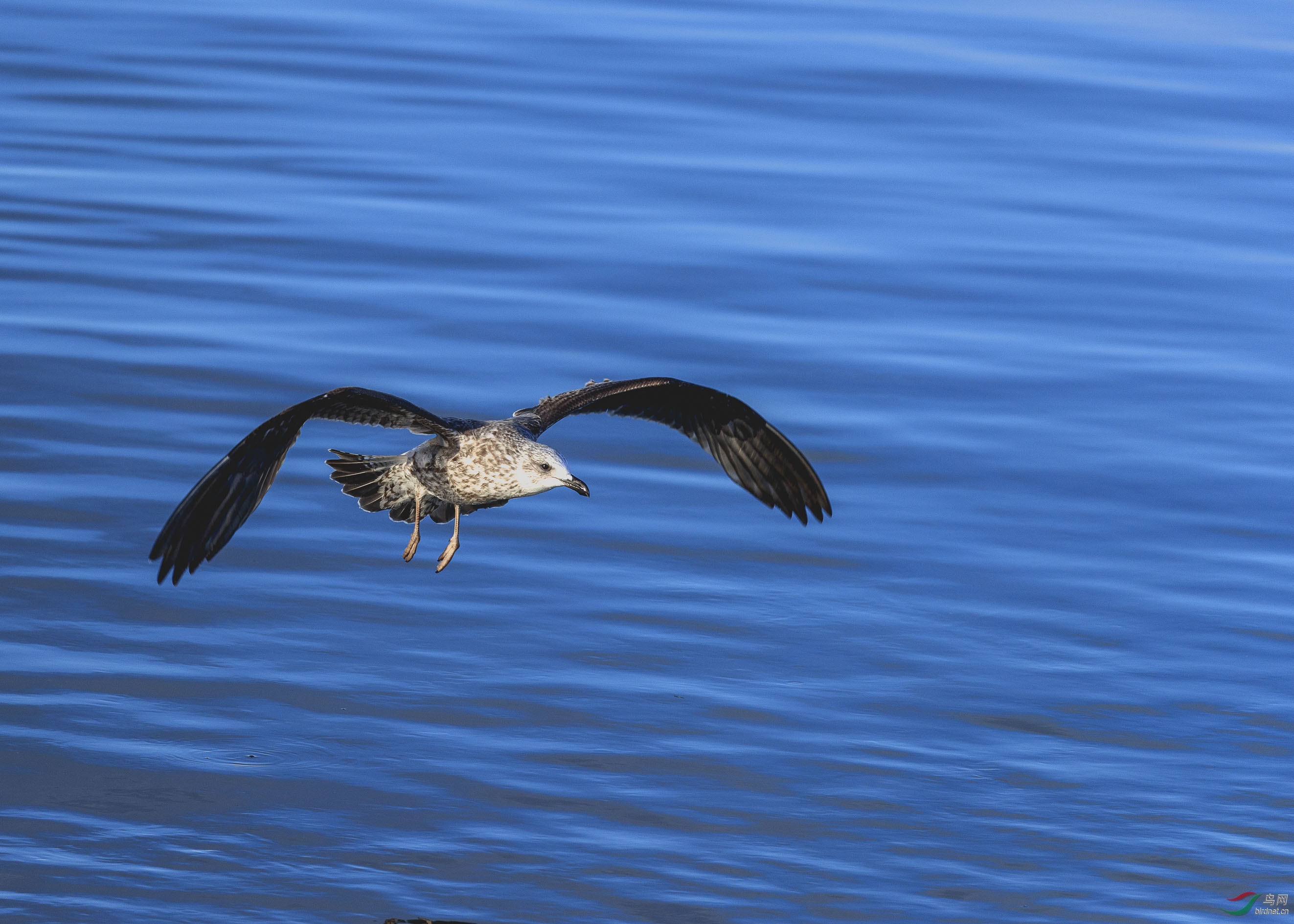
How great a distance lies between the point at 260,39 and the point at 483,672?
1256cm

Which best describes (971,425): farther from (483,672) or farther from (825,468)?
(483,672)

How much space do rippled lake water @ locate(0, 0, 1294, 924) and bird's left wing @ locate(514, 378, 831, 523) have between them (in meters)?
1.07

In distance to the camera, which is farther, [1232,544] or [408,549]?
[1232,544]

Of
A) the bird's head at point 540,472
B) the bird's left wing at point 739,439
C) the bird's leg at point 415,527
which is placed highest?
the bird's left wing at point 739,439

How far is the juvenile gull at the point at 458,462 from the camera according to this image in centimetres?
786

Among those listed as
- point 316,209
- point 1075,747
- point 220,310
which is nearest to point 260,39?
point 316,209

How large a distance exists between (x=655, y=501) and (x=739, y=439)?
7.64ft

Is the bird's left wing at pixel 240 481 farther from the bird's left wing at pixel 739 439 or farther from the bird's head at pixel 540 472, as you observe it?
the bird's left wing at pixel 739 439

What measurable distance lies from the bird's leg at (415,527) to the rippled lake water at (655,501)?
3.65ft

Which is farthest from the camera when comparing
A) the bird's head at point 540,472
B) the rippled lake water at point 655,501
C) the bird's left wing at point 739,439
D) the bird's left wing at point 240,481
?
the bird's left wing at point 739,439

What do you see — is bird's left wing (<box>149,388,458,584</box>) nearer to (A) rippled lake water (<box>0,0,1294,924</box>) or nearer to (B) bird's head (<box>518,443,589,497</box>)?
(B) bird's head (<box>518,443,589,497</box>)

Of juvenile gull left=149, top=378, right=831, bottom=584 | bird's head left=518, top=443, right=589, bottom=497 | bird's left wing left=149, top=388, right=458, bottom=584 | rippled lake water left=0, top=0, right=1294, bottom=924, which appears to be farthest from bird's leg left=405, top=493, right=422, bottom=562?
rippled lake water left=0, top=0, right=1294, bottom=924

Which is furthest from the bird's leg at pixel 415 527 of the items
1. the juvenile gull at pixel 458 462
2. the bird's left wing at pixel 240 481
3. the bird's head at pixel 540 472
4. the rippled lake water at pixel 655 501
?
the rippled lake water at pixel 655 501

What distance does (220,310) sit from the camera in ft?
46.0
